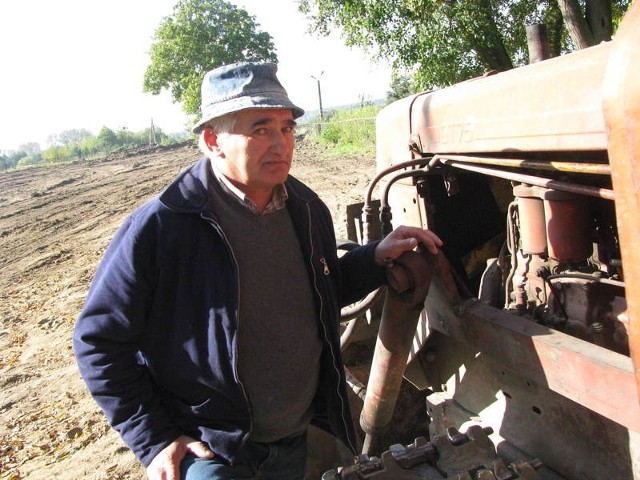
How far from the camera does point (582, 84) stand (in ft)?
5.22

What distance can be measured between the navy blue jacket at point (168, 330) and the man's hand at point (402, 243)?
23.9 inches

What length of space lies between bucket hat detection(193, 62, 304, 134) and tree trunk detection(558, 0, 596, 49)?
867 cm

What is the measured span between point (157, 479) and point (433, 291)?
1.25m

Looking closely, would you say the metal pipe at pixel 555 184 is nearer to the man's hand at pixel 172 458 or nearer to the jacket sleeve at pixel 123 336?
the jacket sleeve at pixel 123 336

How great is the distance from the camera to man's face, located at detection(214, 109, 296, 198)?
6.52 feet

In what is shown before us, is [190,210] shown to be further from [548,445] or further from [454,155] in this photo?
[548,445]

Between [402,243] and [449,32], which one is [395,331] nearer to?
[402,243]

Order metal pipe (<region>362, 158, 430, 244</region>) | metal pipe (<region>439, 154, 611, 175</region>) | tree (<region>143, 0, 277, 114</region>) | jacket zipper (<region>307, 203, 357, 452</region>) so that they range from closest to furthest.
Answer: metal pipe (<region>439, 154, 611, 175</region>) → jacket zipper (<region>307, 203, 357, 452</region>) → metal pipe (<region>362, 158, 430, 244</region>) → tree (<region>143, 0, 277, 114</region>)

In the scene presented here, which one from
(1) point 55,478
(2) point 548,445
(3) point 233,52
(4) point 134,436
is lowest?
(1) point 55,478

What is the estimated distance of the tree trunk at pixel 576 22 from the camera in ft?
30.6

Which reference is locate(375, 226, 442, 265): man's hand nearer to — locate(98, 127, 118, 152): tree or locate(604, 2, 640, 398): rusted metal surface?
locate(604, 2, 640, 398): rusted metal surface

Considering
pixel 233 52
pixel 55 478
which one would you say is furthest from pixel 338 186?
pixel 233 52

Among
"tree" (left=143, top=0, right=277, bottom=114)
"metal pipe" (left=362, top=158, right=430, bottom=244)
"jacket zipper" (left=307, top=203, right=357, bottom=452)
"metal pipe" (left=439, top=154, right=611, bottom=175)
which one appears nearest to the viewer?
"metal pipe" (left=439, top=154, right=611, bottom=175)

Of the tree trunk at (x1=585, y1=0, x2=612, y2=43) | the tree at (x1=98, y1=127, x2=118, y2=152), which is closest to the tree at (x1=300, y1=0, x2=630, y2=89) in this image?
the tree trunk at (x1=585, y1=0, x2=612, y2=43)
